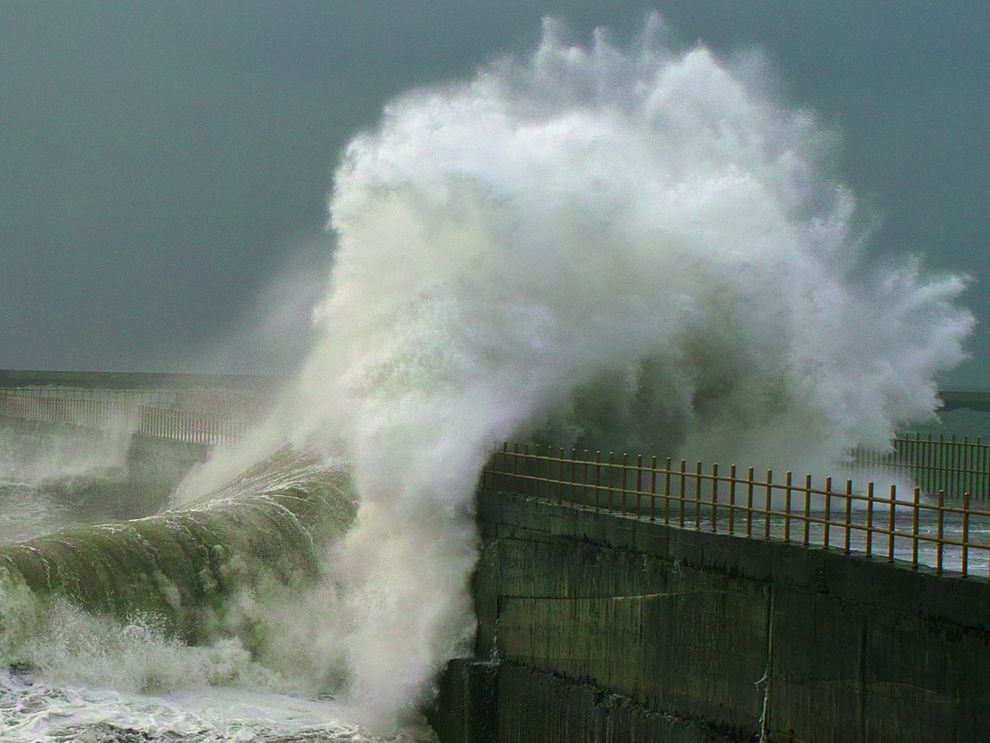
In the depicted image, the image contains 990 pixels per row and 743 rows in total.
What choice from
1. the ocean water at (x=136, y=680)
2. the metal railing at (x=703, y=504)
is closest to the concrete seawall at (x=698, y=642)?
the metal railing at (x=703, y=504)

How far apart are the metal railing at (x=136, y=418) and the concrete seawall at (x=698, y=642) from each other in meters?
15.0

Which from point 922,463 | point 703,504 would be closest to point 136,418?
point 922,463

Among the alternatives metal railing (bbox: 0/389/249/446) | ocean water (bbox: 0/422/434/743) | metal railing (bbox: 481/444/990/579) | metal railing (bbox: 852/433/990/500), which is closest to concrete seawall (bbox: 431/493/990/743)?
metal railing (bbox: 481/444/990/579)

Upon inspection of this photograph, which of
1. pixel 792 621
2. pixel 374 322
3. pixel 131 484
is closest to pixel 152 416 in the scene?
pixel 131 484

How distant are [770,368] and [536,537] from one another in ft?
28.2

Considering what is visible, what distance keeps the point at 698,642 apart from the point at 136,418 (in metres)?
28.3

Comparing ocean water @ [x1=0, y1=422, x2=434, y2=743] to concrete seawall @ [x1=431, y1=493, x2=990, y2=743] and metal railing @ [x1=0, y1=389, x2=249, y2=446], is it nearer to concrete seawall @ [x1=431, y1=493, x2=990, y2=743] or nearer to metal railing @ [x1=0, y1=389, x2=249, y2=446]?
concrete seawall @ [x1=431, y1=493, x2=990, y2=743]

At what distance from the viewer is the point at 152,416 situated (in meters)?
36.6

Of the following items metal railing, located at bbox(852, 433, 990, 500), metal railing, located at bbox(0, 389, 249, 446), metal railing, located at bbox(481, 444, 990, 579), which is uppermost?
metal railing, located at bbox(0, 389, 249, 446)

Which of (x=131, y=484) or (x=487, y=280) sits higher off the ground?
(x=487, y=280)

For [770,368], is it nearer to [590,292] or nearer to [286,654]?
[590,292]

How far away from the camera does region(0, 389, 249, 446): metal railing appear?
3141 centimetres

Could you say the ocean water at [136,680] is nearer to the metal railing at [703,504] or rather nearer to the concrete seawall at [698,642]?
the concrete seawall at [698,642]

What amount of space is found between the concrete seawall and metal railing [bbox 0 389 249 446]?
1499cm
